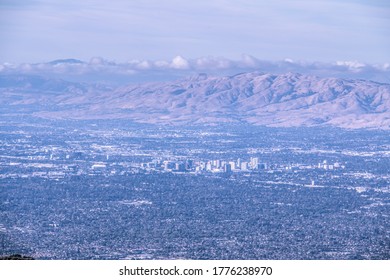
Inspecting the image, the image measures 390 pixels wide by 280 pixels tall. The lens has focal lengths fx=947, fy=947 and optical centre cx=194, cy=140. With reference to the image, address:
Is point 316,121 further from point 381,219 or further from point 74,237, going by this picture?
point 74,237

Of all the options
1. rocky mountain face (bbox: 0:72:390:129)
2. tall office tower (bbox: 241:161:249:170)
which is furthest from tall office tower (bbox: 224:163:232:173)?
rocky mountain face (bbox: 0:72:390:129)

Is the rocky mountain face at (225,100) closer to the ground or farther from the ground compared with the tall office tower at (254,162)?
farther from the ground

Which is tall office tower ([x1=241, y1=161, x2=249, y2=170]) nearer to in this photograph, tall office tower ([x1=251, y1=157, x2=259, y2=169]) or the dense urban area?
the dense urban area

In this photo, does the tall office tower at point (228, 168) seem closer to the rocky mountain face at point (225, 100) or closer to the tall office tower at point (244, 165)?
the tall office tower at point (244, 165)

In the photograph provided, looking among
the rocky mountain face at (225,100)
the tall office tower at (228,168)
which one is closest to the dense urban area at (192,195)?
the tall office tower at (228,168)

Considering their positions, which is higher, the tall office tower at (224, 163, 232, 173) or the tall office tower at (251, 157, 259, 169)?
the tall office tower at (251, 157, 259, 169)

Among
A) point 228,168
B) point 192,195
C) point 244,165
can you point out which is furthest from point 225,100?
point 192,195

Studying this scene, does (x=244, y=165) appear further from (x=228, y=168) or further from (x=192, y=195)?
(x=192, y=195)
